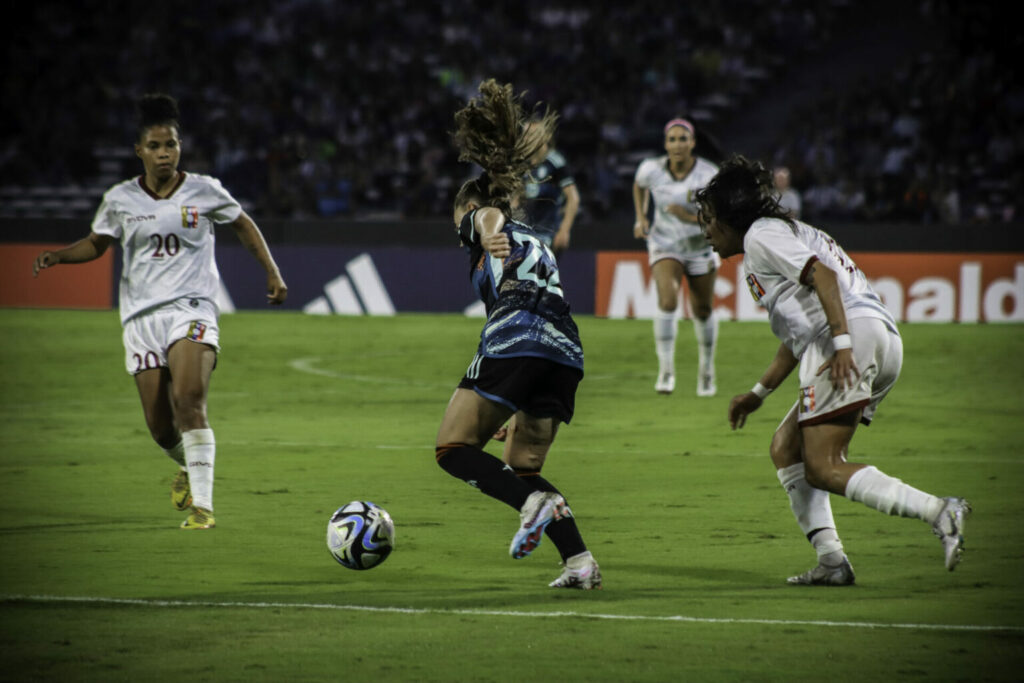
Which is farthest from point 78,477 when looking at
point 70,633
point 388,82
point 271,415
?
point 388,82

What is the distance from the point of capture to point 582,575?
6.27m

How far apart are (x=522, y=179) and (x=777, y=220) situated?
1.07 m

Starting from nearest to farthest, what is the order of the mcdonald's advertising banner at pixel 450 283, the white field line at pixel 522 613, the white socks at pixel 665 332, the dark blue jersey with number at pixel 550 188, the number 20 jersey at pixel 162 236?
1. the white field line at pixel 522 613
2. the number 20 jersey at pixel 162 236
3. the white socks at pixel 665 332
4. the dark blue jersey with number at pixel 550 188
5. the mcdonald's advertising banner at pixel 450 283

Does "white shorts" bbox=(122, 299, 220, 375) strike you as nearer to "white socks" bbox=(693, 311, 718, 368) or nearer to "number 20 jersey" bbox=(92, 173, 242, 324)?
"number 20 jersey" bbox=(92, 173, 242, 324)

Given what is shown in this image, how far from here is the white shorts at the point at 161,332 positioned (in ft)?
26.2

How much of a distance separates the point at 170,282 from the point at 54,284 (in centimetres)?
1877

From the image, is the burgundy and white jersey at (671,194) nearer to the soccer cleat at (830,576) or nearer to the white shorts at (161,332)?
the white shorts at (161,332)

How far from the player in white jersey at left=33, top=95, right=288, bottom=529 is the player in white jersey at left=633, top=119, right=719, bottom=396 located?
648 centimetres

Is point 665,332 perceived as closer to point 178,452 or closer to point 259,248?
point 259,248

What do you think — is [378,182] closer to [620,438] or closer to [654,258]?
[654,258]

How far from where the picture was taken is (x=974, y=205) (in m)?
26.1

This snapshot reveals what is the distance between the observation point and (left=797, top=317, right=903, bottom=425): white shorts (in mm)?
6137

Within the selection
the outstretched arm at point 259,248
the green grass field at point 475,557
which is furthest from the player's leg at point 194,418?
the outstretched arm at point 259,248

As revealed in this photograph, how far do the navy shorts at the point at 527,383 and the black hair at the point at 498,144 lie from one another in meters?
0.65
